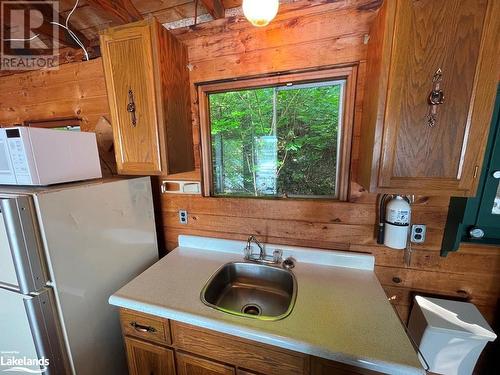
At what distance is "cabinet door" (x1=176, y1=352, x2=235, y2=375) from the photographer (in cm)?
87

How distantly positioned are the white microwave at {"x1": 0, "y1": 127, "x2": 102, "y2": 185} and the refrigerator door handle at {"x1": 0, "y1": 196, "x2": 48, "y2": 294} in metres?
0.17

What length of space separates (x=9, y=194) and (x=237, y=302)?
1.15 metres

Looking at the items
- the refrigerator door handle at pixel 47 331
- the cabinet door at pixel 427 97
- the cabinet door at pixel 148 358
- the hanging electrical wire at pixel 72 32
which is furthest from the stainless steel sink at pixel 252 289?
the hanging electrical wire at pixel 72 32

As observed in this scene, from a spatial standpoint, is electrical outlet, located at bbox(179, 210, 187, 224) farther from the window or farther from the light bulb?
the light bulb

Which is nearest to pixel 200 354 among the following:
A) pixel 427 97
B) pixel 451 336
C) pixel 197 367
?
pixel 197 367

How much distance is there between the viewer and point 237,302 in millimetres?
1202

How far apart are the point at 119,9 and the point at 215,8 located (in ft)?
1.73

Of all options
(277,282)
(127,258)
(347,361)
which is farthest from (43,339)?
(347,361)

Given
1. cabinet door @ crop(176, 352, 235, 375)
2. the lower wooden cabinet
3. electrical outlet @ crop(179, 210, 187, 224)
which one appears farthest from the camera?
electrical outlet @ crop(179, 210, 187, 224)

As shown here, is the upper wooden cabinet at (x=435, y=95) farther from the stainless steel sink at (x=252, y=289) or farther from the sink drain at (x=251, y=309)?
the sink drain at (x=251, y=309)

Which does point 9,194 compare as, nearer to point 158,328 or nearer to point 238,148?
point 158,328

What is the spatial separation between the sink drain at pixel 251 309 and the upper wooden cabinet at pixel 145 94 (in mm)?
868

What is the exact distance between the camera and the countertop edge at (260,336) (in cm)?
66

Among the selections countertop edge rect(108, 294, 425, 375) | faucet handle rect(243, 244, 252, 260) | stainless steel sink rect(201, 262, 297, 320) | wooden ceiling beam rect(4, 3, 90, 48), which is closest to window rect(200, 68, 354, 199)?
faucet handle rect(243, 244, 252, 260)
